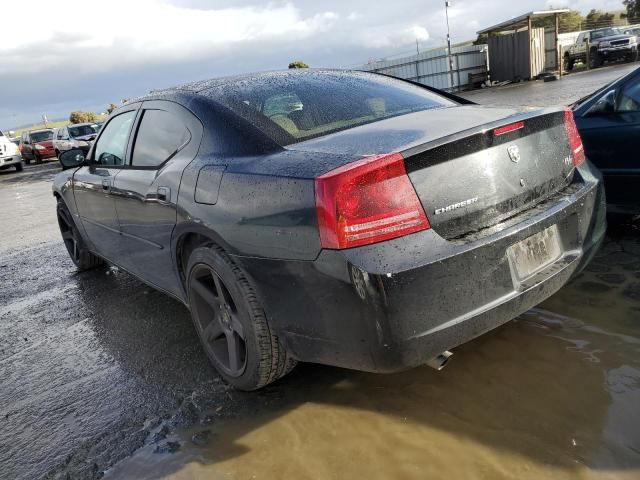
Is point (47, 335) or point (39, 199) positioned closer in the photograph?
point (47, 335)

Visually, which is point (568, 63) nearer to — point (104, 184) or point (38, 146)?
point (38, 146)

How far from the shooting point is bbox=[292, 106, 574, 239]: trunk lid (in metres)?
2.18

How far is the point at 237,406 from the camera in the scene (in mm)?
2768

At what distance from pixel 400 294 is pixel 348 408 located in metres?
0.84

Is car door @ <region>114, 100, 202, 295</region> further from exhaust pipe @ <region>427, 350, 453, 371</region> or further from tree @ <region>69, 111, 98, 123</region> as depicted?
tree @ <region>69, 111, 98, 123</region>

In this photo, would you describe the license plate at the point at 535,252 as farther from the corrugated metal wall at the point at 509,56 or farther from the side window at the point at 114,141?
the corrugated metal wall at the point at 509,56

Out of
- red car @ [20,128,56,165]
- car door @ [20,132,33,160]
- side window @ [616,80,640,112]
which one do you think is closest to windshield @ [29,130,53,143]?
red car @ [20,128,56,165]

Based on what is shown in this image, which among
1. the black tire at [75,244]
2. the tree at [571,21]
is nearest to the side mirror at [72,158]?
the black tire at [75,244]

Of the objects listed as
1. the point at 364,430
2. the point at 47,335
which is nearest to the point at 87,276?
the point at 47,335

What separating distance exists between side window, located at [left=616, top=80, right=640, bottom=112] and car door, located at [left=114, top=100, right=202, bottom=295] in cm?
298

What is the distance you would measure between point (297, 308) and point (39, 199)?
467 inches

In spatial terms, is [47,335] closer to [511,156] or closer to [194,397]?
[194,397]

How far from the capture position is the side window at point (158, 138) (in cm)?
309

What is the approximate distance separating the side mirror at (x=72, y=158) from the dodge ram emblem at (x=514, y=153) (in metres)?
3.57
